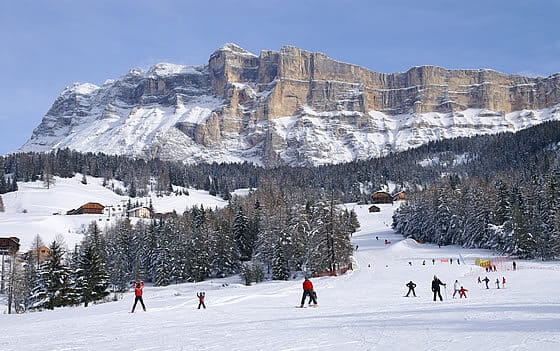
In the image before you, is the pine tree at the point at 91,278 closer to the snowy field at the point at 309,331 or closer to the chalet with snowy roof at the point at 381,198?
the snowy field at the point at 309,331

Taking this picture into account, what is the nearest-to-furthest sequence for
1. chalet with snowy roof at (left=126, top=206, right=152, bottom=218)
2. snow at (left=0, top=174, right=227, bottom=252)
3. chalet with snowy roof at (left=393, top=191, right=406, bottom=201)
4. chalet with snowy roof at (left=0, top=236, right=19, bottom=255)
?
chalet with snowy roof at (left=0, top=236, right=19, bottom=255) < snow at (left=0, top=174, right=227, bottom=252) < chalet with snowy roof at (left=126, top=206, right=152, bottom=218) < chalet with snowy roof at (left=393, top=191, right=406, bottom=201)

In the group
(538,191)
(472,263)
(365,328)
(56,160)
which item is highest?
(56,160)

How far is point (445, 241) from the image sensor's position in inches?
3305

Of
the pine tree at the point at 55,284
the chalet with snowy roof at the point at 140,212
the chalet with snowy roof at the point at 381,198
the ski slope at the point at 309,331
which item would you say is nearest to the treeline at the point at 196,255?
the pine tree at the point at 55,284

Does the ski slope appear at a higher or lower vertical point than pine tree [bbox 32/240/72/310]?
higher

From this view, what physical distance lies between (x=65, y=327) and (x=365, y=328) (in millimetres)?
11037

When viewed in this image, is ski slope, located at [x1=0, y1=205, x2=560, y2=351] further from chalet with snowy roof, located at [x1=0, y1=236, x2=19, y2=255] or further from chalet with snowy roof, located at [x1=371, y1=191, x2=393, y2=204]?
chalet with snowy roof, located at [x1=371, y1=191, x2=393, y2=204]

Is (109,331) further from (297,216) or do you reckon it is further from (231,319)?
(297,216)

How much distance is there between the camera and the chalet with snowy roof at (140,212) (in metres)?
Result: 143

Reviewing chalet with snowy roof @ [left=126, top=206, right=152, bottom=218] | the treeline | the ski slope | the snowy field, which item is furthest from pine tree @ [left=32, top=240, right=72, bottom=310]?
chalet with snowy roof @ [left=126, top=206, right=152, bottom=218]

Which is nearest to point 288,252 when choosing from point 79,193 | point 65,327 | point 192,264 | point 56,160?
point 192,264

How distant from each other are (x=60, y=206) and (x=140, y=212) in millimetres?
27416

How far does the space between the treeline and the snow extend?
2884 centimetres

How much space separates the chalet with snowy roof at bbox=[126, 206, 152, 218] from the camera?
143 metres
